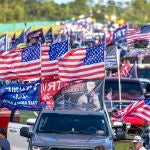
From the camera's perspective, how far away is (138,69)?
35969 millimetres

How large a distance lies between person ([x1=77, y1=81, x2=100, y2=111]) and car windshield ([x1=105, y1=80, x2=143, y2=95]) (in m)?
6.34

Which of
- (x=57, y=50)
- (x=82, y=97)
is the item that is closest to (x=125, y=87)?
(x=57, y=50)

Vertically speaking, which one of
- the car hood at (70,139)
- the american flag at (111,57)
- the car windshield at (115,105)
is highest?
the american flag at (111,57)

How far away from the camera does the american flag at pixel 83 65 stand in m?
24.3

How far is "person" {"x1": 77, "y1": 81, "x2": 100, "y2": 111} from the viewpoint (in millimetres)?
18172

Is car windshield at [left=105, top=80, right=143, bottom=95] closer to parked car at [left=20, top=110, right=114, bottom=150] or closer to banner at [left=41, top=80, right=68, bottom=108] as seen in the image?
banner at [left=41, top=80, right=68, bottom=108]

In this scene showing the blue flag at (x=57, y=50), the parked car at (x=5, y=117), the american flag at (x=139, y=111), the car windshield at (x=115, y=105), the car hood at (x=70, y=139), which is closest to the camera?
the car hood at (x=70, y=139)

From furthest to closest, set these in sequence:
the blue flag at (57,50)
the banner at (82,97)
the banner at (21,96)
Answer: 1. the blue flag at (57,50)
2. the banner at (21,96)
3. the banner at (82,97)

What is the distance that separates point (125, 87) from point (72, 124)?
1064cm

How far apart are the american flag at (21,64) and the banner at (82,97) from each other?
4.95 meters

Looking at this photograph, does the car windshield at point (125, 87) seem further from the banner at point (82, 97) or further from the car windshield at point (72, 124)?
the car windshield at point (72, 124)

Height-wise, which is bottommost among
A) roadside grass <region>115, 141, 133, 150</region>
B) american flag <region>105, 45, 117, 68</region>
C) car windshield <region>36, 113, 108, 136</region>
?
roadside grass <region>115, 141, 133, 150</region>

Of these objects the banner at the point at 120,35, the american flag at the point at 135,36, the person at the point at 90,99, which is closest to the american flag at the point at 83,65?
the person at the point at 90,99

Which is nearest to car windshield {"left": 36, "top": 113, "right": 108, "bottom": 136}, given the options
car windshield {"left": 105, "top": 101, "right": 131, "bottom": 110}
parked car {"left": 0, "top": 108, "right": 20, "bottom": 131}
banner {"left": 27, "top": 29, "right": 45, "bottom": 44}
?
parked car {"left": 0, "top": 108, "right": 20, "bottom": 131}
